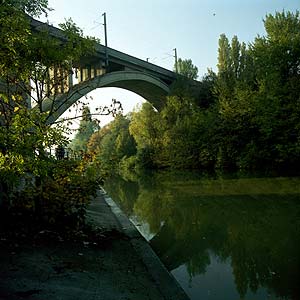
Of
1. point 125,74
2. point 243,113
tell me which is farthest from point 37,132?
point 125,74

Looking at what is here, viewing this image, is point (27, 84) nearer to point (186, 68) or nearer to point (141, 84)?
point (141, 84)

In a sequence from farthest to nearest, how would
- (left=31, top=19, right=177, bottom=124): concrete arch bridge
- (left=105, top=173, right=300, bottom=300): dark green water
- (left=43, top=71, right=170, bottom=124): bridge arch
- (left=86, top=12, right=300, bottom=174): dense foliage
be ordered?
(left=43, top=71, right=170, bottom=124): bridge arch < (left=31, top=19, right=177, bottom=124): concrete arch bridge < (left=86, top=12, right=300, bottom=174): dense foliage < (left=105, top=173, right=300, bottom=300): dark green water

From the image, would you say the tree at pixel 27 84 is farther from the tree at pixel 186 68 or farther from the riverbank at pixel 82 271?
the tree at pixel 186 68

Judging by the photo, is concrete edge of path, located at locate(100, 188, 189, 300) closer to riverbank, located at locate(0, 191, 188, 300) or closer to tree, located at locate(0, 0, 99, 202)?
riverbank, located at locate(0, 191, 188, 300)

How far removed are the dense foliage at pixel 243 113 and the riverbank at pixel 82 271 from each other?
16.0m

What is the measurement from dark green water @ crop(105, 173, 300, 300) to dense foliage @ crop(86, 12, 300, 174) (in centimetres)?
990

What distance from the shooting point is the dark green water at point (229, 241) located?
13.5 ft

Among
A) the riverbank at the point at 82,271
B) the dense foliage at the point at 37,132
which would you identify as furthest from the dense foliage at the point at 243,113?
the riverbank at the point at 82,271

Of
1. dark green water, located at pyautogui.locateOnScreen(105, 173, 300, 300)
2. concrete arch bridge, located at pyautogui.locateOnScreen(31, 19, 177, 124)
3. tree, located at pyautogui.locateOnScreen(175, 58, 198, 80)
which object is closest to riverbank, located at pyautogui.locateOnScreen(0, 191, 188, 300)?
dark green water, located at pyautogui.locateOnScreen(105, 173, 300, 300)

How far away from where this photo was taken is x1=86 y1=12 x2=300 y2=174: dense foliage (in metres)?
19.8

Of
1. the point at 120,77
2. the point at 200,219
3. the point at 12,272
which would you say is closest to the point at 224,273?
the point at 12,272

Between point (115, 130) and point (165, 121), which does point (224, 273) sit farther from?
point (115, 130)

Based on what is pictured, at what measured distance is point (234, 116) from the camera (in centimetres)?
2253

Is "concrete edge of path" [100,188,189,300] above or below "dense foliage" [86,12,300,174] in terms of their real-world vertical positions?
below
